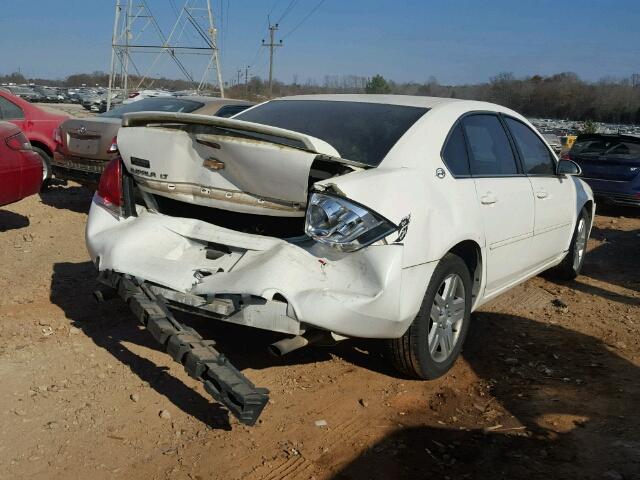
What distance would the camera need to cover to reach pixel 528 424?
3.44m

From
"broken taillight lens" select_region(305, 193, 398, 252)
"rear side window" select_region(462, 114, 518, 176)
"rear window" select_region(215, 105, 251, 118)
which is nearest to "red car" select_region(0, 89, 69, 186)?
"rear window" select_region(215, 105, 251, 118)

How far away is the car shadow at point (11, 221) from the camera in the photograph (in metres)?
7.33

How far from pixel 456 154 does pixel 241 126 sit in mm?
1371

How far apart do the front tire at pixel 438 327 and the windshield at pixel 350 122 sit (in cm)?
76

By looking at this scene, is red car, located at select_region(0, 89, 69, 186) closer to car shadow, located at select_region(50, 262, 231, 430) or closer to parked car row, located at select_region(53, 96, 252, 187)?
parked car row, located at select_region(53, 96, 252, 187)

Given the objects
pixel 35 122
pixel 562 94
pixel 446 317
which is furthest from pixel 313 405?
pixel 562 94

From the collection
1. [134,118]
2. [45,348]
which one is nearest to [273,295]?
[134,118]

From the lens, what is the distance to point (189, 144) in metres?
3.64

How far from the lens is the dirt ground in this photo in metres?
2.95

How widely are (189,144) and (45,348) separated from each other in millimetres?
1578

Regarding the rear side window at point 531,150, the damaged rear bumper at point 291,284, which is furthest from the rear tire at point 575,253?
the damaged rear bumper at point 291,284

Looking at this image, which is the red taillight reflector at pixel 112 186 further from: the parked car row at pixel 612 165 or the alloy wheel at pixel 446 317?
the parked car row at pixel 612 165

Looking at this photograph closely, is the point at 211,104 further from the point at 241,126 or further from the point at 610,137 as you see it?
the point at 610,137

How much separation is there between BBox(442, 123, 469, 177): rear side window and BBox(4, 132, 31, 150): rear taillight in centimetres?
479
